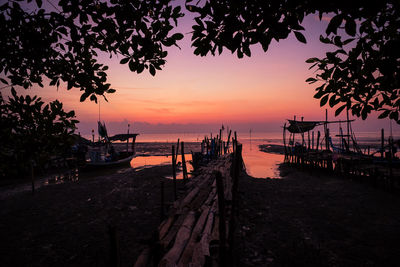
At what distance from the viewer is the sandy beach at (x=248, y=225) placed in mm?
5773

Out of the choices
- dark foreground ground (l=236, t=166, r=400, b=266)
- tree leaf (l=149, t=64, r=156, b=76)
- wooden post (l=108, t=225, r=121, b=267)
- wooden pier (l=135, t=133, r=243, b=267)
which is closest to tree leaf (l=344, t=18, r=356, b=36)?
tree leaf (l=149, t=64, r=156, b=76)

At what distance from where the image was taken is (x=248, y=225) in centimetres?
776

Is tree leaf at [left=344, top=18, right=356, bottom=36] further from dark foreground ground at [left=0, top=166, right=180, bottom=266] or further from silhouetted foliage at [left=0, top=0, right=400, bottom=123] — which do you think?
dark foreground ground at [left=0, top=166, right=180, bottom=266]

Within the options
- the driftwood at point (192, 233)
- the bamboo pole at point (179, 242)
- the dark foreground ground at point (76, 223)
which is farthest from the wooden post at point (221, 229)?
the dark foreground ground at point (76, 223)

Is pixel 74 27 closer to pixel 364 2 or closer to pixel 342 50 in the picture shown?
pixel 364 2

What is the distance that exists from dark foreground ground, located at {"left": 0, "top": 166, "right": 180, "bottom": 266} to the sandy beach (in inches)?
1.2

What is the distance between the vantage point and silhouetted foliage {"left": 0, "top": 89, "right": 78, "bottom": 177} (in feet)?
9.48

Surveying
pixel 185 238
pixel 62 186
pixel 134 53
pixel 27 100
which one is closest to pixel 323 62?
pixel 134 53

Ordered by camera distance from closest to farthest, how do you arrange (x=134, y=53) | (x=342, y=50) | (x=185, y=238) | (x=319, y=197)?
(x=342, y=50)
(x=134, y=53)
(x=185, y=238)
(x=319, y=197)

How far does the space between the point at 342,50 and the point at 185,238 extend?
455 cm

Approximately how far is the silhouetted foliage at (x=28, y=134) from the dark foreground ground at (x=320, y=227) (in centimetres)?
540

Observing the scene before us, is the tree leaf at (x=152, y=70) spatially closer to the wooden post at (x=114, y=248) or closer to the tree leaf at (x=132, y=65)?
the tree leaf at (x=132, y=65)

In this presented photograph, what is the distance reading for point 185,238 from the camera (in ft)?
14.7

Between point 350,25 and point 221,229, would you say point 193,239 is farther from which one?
point 350,25
